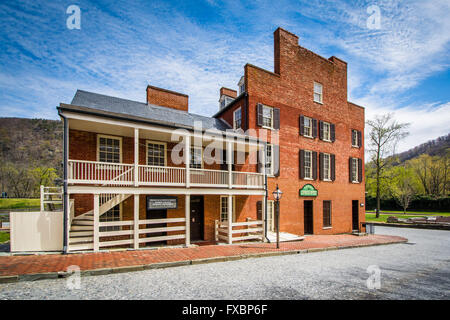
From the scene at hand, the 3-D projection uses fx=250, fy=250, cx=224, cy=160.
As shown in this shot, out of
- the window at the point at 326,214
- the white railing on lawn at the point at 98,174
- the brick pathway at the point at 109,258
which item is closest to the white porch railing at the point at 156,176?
the white railing on lawn at the point at 98,174

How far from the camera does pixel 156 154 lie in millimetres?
12391

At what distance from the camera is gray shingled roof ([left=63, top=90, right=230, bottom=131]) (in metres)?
11.6

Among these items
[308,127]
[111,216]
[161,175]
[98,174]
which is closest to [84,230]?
[111,216]

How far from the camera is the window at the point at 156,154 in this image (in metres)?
12.2

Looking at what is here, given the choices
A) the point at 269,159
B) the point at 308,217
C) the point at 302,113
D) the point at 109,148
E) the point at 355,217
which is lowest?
the point at 355,217

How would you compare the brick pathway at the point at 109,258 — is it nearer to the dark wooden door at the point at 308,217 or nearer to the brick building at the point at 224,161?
the brick building at the point at 224,161

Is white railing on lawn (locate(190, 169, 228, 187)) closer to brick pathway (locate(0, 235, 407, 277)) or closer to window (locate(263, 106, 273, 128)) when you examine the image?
brick pathway (locate(0, 235, 407, 277))

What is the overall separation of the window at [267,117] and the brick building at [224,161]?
Answer: 0.20ft

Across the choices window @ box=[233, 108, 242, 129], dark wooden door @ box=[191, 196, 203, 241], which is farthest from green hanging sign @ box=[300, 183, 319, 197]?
dark wooden door @ box=[191, 196, 203, 241]

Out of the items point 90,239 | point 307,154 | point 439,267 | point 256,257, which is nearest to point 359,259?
point 439,267

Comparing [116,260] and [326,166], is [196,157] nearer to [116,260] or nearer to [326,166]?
[116,260]

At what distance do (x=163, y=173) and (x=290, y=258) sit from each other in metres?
6.50

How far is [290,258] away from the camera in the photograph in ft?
31.6

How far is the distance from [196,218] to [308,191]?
311 inches
